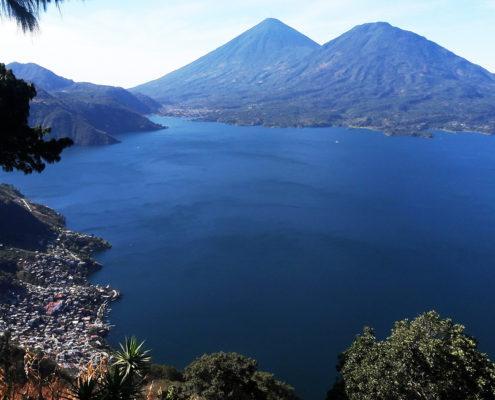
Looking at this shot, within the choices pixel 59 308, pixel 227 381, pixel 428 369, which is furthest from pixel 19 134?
pixel 59 308

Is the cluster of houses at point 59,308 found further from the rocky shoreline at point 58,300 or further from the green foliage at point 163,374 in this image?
the green foliage at point 163,374

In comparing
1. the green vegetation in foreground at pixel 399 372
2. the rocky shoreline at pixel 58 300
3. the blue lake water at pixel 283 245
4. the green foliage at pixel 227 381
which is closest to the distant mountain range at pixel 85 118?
the blue lake water at pixel 283 245

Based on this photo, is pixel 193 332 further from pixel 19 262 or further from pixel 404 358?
pixel 404 358

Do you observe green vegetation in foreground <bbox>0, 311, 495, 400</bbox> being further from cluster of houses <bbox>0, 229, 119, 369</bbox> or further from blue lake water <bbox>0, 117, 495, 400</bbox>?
cluster of houses <bbox>0, 229, 119, 369</bbox>

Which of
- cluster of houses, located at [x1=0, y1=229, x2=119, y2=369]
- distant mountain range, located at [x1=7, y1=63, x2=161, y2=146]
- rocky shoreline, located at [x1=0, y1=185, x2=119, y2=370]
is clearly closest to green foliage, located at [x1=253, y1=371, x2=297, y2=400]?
rocky shoreline, located at [x1=0, y1=185, x2=119, y2=370]

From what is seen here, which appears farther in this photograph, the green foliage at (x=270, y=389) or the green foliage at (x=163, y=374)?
the green foliage at (x=163, y=374)

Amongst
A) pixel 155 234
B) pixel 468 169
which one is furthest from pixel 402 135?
pixel 155 234

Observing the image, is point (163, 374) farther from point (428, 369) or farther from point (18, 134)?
point (18, 134)
